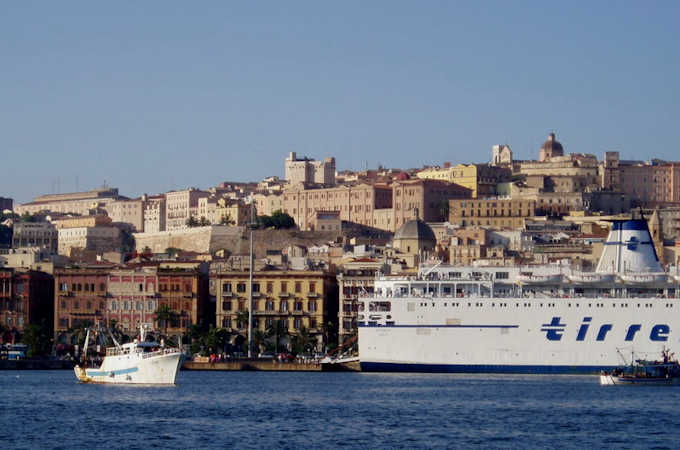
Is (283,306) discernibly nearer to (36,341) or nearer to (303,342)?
(303,342)

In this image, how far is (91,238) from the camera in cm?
15225

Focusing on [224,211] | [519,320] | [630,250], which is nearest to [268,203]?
[224,211]

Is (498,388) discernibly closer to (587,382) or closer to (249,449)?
(587,382)

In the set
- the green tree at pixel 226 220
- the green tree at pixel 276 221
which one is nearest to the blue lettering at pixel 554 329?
the green tree at pixel 276 221

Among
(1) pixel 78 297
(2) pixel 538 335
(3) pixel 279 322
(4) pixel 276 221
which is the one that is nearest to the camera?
(2) pixel 538 335

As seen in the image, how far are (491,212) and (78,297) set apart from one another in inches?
2027

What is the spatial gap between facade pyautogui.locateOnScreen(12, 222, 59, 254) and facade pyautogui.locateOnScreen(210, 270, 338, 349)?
207 ft

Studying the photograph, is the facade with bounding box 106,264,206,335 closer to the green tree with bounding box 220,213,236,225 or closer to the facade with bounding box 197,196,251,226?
the green tree with bounding box 220,213,236,225

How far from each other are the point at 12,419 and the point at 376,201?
99512 mm

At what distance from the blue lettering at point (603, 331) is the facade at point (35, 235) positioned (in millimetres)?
87684

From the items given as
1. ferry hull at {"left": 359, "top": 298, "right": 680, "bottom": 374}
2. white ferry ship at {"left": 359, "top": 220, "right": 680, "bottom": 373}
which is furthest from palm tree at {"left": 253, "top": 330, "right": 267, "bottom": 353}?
ferry hull at {"left": 359, "top": 298, "right": 680, "bottom": 374}

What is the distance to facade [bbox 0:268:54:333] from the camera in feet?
314

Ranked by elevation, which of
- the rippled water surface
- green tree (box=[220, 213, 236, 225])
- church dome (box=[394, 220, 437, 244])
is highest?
green tree (box=[220, 213, 236, 225])

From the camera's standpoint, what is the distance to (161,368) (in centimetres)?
6228
